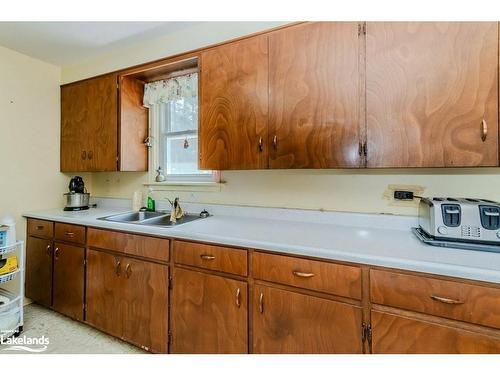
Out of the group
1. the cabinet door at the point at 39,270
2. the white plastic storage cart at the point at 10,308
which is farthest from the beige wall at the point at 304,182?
the white plastic storage cart at the point at 10,308

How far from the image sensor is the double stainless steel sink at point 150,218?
2.05 meters

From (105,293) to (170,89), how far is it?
5.77ft

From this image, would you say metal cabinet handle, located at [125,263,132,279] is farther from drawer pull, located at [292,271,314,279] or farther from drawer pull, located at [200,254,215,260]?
drawer pull, located at [292,271,314,279]

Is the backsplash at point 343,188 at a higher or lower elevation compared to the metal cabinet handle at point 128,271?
higher

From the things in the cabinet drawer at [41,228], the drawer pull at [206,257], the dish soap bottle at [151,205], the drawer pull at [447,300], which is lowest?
the drawer pull at [447,300]

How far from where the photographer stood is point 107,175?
2762 mm

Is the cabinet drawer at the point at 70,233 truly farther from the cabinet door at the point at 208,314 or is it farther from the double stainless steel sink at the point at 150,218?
the cabinet door at the point at 208,314

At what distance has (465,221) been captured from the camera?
45.6 inches

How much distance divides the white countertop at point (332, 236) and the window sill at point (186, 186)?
0.57 ft

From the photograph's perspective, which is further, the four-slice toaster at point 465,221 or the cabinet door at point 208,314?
the cabinet door at point 208,314

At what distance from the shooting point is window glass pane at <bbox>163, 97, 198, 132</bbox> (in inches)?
93.7

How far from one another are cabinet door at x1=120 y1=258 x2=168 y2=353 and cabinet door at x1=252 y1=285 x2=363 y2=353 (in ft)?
2.14

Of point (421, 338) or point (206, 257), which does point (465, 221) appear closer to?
point (421, 338)

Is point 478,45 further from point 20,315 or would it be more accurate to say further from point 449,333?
point 20,315
